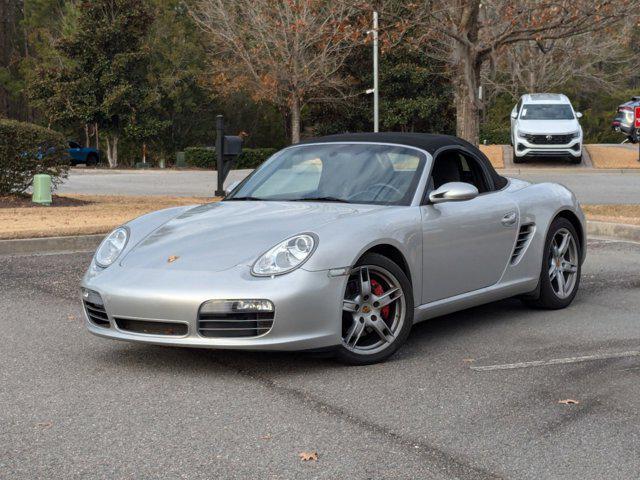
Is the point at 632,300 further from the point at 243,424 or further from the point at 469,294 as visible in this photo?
the point at 243,424

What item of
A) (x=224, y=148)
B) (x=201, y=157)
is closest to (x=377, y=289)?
(x=224, y=148)

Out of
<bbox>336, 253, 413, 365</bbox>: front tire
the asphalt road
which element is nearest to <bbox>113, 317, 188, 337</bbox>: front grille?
<bbox>336, 253, 413, 365</bbox>: front tire

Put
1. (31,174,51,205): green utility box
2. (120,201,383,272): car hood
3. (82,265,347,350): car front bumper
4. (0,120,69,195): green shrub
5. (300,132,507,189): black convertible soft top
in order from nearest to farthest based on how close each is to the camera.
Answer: (82,265,347,350): car front bumper → (120,201,383,272): car hood → (300,132,507,189): black convertible soft top → (0,120,69,195): green shrub → (31,174,51,205): green utility box

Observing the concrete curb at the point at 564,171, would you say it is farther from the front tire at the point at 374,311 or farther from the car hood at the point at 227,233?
the front tire at the point at 374,311

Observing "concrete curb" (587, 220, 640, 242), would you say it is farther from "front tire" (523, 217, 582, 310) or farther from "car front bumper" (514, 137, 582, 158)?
"car front bumper" (514, 137, 582, 158)

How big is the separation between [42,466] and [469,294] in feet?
11.4

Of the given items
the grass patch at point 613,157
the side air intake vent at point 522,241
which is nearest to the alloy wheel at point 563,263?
the side air intake vent at point 522,241

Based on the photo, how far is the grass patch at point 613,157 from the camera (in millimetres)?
30641

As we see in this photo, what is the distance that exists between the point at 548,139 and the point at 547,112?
4.38ft

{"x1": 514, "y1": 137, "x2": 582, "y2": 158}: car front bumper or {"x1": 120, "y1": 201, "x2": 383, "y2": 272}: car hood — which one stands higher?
{"x1": 120, "y1": 201, "x2": 383, "y2": 272}: car hood

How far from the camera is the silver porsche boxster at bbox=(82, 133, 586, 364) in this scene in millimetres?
5391

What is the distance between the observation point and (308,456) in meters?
4.09

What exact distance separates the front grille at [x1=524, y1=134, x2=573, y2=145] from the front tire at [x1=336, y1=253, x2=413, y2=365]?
82.3 ft

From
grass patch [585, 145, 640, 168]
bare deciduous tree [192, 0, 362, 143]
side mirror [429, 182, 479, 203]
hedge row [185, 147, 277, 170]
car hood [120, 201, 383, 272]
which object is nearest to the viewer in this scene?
car hood [120, 201, 383, 272]
